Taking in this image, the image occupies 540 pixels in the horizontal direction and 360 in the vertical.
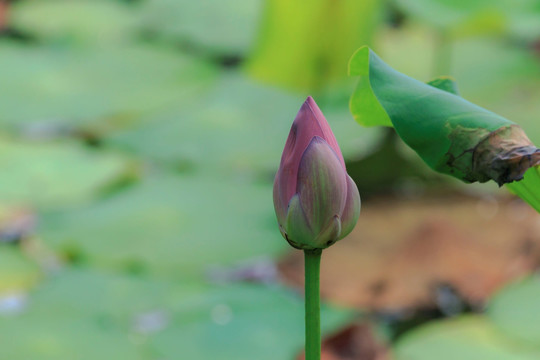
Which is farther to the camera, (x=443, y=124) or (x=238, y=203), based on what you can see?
(x=238, y=203)

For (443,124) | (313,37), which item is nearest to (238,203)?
(313,37)

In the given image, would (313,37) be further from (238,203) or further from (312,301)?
(312,301)

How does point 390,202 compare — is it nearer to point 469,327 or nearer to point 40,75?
point 469,327

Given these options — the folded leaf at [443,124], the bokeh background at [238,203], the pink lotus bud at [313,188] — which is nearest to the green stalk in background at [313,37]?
the bokeh background at [238,203]

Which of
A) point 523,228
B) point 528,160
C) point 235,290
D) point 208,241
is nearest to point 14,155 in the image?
point 208,241

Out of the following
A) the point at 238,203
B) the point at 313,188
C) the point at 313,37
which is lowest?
the point at 238,203

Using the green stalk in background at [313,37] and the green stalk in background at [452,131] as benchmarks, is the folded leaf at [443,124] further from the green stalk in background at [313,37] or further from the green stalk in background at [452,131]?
the green stalk in background at [313,37]

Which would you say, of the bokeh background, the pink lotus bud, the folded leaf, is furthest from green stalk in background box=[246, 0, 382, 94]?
the pink lotus bud

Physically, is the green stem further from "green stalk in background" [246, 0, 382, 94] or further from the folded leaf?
"green stalk in background" [246, 0, 382, 94]
